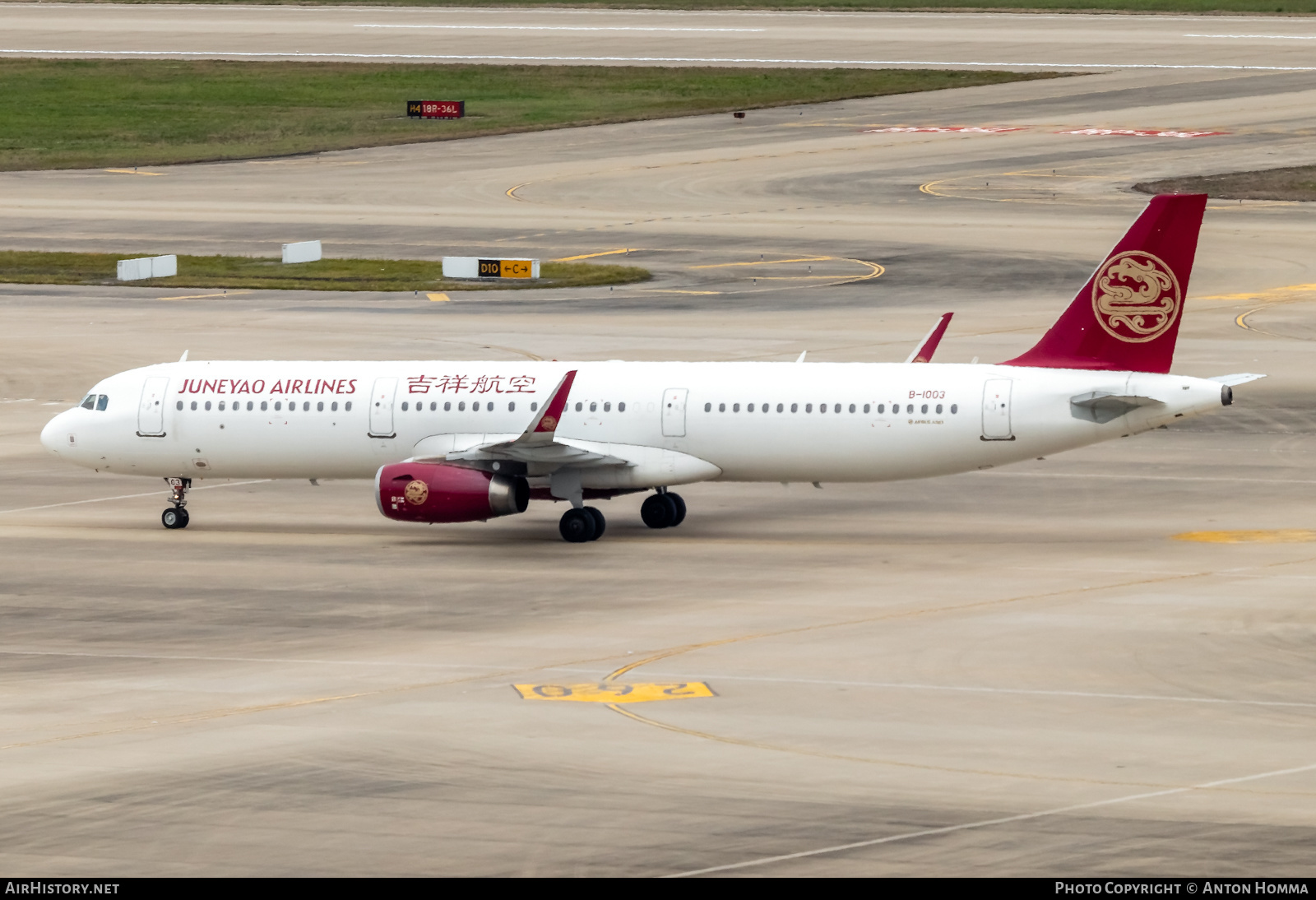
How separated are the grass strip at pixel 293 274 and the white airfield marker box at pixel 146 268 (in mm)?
292

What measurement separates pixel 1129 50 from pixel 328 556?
120617mm

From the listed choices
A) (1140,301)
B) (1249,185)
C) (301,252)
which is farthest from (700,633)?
(1249,185)

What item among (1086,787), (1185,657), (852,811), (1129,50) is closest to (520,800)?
(852,811)

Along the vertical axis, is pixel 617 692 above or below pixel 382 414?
below

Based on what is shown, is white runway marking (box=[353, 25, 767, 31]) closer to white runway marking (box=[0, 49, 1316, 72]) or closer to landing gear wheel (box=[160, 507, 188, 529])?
white runway marking (box=[0, 49, 1316, 72])

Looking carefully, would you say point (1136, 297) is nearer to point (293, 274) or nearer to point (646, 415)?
point (646, 415)

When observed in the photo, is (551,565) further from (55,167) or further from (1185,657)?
(55,167)

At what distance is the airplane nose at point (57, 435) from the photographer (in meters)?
51.4

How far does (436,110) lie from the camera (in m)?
136

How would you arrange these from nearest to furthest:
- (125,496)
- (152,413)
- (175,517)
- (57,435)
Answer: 1. (152,413)
2. (175,517)
3. (57,435)
4. (125,496)

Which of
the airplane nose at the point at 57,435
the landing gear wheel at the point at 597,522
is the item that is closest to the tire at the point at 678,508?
the landing gear wheel at the point at 597,522

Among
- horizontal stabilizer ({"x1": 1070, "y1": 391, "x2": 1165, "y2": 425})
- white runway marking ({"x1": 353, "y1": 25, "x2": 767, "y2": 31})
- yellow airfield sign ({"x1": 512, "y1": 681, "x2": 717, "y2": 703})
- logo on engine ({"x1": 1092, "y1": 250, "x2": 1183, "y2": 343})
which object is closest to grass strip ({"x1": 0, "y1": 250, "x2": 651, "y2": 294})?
logo on engine ({"x1": 1092, "y1": 250, "x2": 1183, "y2": 343})

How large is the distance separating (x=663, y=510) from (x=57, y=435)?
14.2m

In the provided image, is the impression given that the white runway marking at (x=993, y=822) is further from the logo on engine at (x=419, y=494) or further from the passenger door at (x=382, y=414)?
the passenger door at (x=382, y=414)
